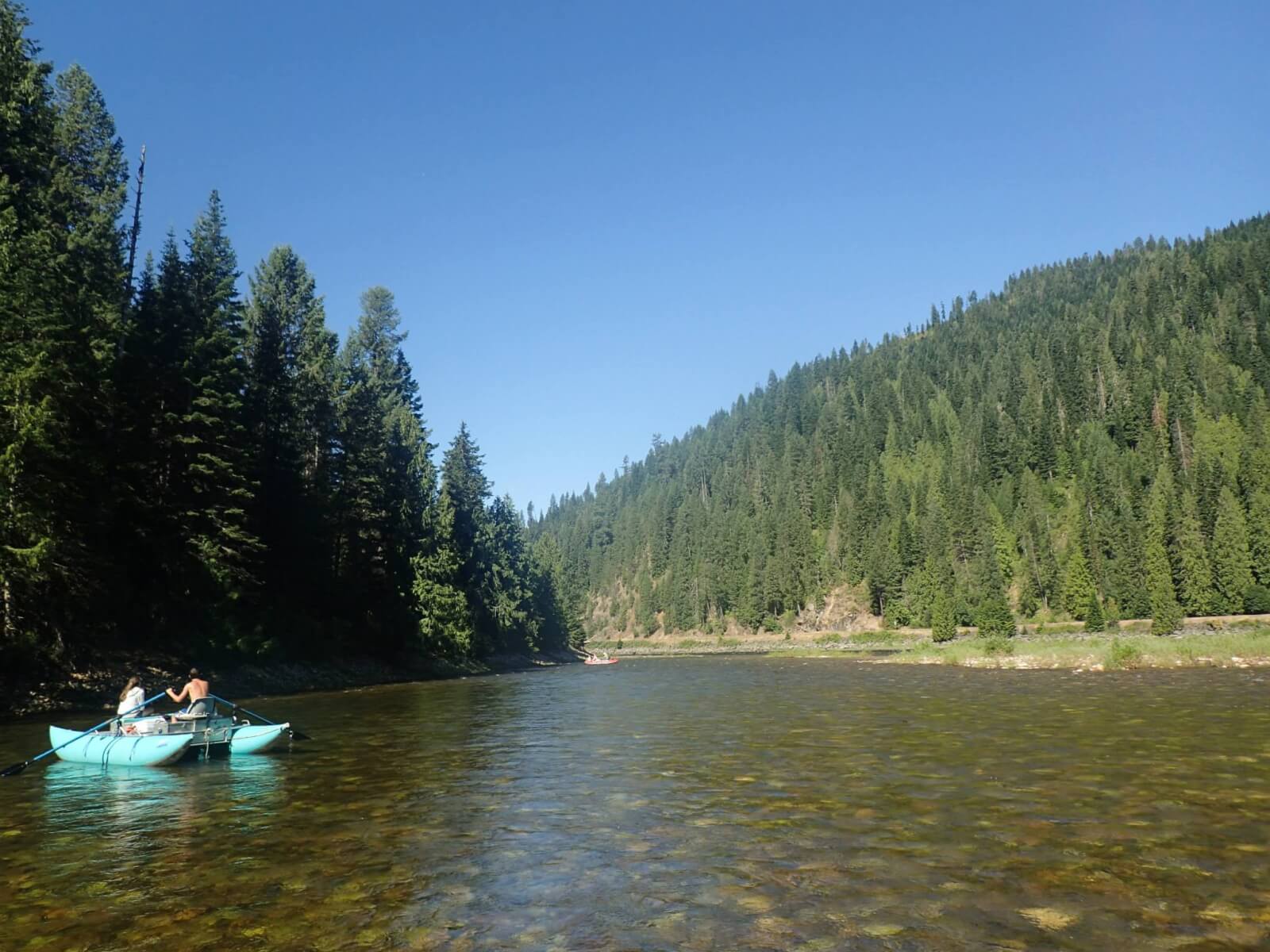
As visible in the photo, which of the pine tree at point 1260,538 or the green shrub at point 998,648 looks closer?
the green shrub at point 998,648

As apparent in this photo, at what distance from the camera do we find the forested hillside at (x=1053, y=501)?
338 feet

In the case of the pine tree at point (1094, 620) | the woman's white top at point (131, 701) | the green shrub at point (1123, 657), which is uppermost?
the woman's white top at point (131, 701)

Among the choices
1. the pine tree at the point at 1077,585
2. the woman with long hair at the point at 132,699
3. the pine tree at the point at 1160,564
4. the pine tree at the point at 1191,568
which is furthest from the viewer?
the pine tree at the point at 1077,585

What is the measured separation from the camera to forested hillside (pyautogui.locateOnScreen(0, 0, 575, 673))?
1133 inches

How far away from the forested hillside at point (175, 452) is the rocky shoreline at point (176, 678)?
38.2 inches

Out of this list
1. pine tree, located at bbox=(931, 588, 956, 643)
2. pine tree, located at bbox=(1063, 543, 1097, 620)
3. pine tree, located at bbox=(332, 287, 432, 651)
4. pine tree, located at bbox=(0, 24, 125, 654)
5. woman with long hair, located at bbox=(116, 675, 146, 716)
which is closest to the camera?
woman with long hair, located at bbox=(116, 675, 146, 716)

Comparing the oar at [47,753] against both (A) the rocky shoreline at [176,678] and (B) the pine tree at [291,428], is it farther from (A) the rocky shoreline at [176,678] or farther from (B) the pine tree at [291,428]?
(B) the pine tree at [291,428]

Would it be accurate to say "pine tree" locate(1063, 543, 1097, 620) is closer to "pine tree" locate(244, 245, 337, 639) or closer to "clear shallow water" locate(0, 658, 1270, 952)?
"clear shallow water" locate(0, 658, 1270, 952)

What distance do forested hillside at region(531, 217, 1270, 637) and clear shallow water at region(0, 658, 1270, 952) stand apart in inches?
3361

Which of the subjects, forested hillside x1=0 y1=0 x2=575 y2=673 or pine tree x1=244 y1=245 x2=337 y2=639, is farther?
pine tree x1=244 y1=245 x2=337 y2=639

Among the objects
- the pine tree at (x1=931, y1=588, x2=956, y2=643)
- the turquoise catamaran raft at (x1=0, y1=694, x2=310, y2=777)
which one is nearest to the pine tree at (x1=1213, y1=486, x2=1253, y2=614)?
the pine tree at (x1=931, y1=588, x2=956, y2=643)

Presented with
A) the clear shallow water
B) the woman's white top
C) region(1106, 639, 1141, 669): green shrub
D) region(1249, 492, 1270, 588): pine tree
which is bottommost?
region(1106, 639, 1141, 669): green shrub

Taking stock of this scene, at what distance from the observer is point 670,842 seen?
11.7 metres

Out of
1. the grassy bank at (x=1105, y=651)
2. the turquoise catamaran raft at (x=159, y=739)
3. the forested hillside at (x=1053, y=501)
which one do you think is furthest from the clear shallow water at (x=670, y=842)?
the forested hillside at (x=1053, y=501)
